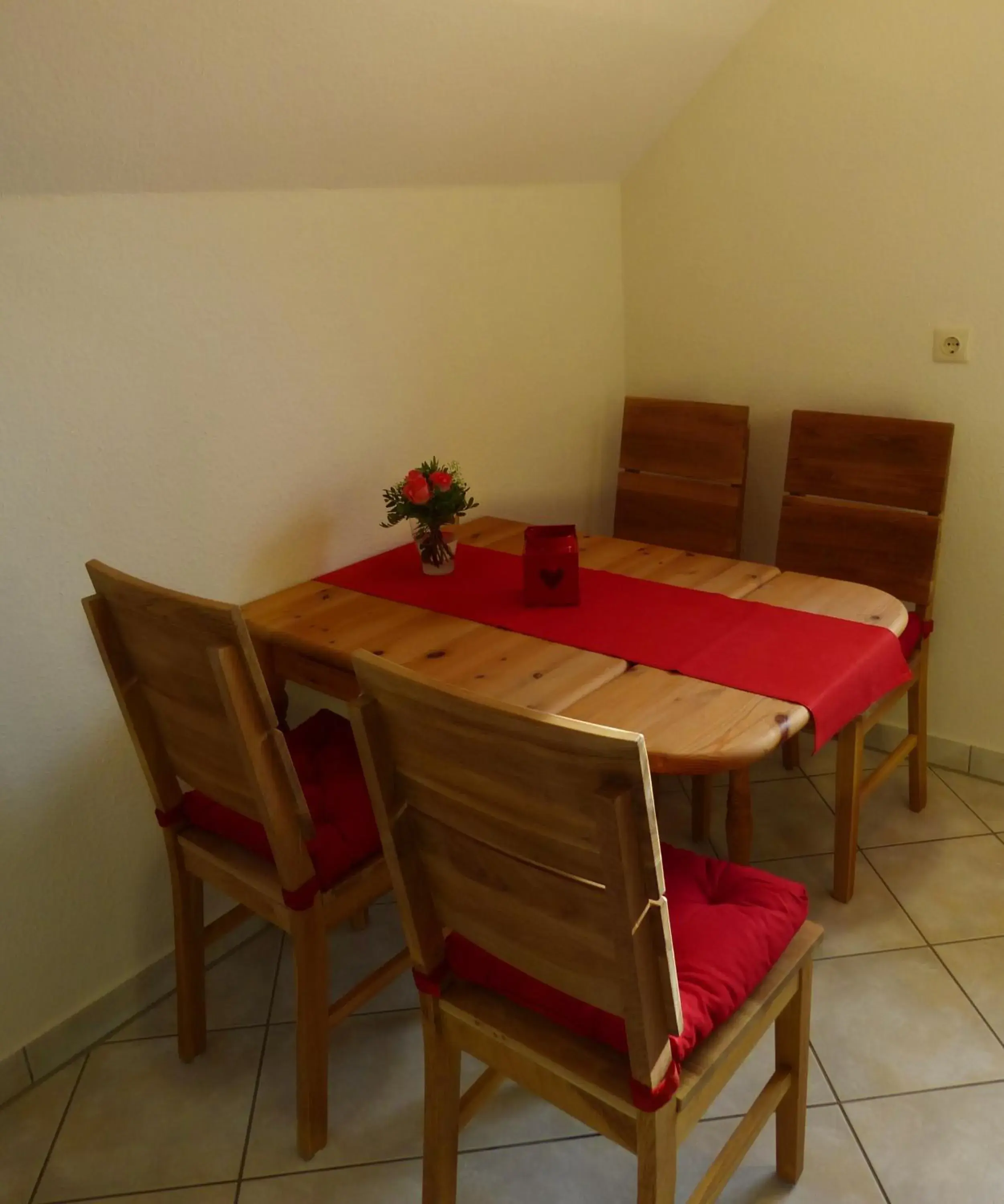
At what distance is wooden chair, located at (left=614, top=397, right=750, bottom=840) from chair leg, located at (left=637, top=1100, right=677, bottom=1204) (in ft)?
4.05

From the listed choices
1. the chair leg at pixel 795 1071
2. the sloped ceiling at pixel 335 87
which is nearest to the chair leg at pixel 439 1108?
the chair leg at pixel 795 1071

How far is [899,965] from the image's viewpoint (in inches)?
79.0

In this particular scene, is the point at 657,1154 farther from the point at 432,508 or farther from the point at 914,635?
the point at 914,635

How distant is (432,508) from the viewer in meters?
2.13

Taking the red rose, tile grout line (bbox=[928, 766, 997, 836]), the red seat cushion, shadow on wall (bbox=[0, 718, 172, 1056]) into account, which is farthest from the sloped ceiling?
tile grout line (bbox=[928, 766, 997, 836])

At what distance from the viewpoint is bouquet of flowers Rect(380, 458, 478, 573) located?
83.0 inches

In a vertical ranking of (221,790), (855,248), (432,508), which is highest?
(855,248)

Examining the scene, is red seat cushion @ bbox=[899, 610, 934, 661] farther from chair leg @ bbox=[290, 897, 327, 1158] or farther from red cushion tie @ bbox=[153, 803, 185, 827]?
red cushion tie @ bbox=[153, 803, 185, 827]

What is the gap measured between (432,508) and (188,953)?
1.00 meters

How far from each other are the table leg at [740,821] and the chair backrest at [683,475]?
786 mm

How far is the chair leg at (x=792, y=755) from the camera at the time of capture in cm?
267

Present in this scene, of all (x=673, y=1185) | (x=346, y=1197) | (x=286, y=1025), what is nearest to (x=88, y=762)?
(x=286, y=1025)

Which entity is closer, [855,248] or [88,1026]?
[88,1026]

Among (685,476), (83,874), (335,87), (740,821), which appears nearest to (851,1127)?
(740,821)
